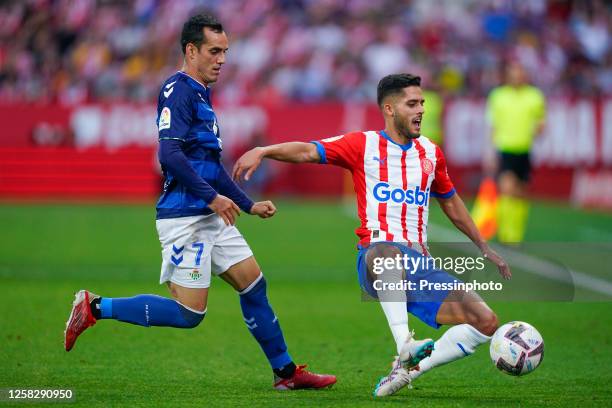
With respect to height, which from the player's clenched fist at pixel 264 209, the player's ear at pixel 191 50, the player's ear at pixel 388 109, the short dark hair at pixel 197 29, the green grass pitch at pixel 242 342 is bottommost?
the green grass pitch at pixel 242 342

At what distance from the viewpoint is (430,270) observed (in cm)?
649

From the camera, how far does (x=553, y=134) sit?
22.7 metres

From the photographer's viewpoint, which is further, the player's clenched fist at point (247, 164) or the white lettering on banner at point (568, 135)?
the white lettering on banner at point (568, 135)

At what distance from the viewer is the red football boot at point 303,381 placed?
683 centimetres

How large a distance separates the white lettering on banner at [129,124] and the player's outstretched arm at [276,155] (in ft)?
53.9

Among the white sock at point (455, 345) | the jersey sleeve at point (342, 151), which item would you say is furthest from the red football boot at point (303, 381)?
the jersey sleeve at point (342, 151)

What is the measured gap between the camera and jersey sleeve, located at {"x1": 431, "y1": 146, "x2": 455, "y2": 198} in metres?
6.80

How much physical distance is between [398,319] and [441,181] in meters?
0.97

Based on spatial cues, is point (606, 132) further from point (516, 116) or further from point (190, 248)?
point (190, 248)

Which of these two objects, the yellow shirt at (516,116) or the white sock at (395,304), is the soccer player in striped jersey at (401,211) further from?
the yellow shirt at (516,116)

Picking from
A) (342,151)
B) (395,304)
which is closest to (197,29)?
(342,151)

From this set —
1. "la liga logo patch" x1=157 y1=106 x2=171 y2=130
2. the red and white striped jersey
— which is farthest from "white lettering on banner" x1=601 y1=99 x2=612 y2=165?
"la liga logo patch" x1=157 y1=106 x2=171 y2=130

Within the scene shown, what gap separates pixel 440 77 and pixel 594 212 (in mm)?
5317

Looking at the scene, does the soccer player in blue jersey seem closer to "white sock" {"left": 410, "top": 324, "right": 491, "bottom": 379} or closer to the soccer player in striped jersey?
the soccer player in striped jersey
